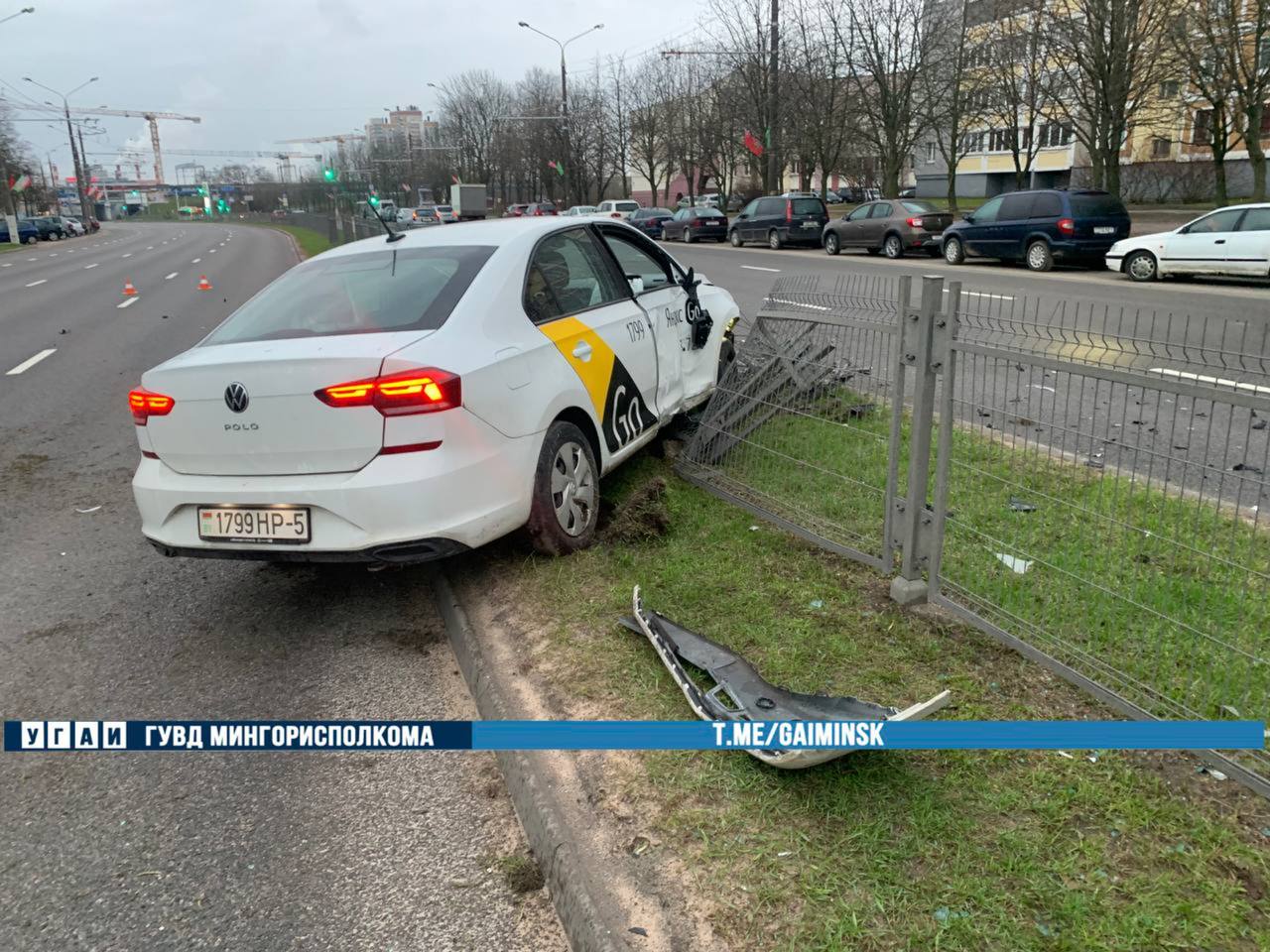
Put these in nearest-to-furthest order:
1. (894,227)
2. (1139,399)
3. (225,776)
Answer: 1. (225,776)
2. (1139,399)
3. (894,227)

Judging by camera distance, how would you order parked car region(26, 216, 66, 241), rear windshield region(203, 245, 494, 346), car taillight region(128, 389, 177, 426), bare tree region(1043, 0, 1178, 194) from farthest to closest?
1. parked car region(26, 216, 66, 241)
2. bare tree region(1043, 0, 1178, 194)
3. rear windshield region(203, 245, 494, 346)
4. car taillight region(128, 389, 177, 426)

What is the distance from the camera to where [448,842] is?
2871 millimetres

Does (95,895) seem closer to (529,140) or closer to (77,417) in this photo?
(77,417)

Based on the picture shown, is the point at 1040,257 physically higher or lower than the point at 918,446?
lower

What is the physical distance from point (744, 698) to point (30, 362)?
11.9 metres

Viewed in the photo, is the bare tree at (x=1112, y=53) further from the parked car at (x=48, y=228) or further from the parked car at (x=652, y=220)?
the parked car at (x=48, y=228)

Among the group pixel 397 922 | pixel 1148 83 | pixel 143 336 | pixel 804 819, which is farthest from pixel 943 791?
pixel 1148 83

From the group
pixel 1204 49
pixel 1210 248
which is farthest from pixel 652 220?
pixel 1210 248

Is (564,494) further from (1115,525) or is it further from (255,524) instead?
(1115,525)

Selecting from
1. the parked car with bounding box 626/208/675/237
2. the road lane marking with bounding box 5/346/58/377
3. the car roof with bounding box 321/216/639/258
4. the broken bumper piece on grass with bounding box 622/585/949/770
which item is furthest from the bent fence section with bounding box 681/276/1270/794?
the parked car with bounding box 626/208/675/237

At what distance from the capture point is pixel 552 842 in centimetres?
270

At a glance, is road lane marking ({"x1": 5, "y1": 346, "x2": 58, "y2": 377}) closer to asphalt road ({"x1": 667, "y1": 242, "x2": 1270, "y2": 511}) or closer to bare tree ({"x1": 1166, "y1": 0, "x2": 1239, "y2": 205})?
asphalt road ({"x1": 667, "y1": 242, "x2": 1270, "y2": 511})

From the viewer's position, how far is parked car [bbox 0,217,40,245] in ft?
171

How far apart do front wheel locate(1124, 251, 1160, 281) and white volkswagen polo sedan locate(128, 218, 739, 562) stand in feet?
51.4
